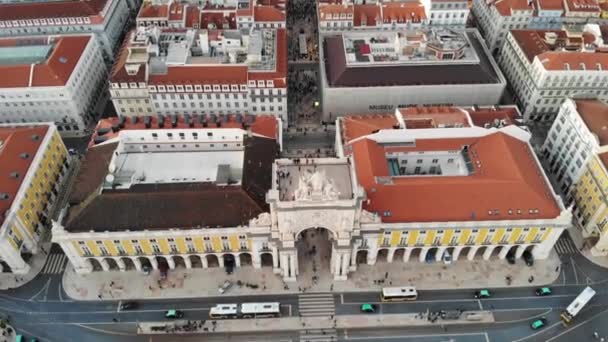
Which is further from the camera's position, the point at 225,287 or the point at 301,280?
the point at 301,280

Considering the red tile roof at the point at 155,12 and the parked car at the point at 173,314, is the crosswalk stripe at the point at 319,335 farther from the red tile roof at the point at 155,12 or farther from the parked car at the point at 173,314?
the red tile roof at the point at 155,12

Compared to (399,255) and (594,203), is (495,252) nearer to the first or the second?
(399,255)

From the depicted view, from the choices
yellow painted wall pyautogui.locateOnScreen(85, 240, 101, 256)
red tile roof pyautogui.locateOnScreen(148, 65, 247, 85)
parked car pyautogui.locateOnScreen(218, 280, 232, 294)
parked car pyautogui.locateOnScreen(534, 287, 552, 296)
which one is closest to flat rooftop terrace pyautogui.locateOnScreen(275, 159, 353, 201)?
parked car pyautogui.locateOnScreen(218, 280, 232, 294)

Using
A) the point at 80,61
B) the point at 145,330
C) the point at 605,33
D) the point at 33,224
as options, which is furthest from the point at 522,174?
the point at 80,61

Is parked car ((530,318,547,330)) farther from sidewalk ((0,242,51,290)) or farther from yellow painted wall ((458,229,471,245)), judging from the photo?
sidewalk ((0,242,51,290))

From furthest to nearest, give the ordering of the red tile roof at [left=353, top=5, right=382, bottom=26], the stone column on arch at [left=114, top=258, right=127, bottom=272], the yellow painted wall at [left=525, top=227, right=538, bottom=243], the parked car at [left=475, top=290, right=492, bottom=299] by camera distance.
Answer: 1. the red tile roof at [left=353, top=5, right=382, bottom=26]
2. the stone column on arch at [left=114, top=258, right=127, bottom=272]
3. the parked car at [left=475, top=290, right=492, bottom=299]
4. the yellow painted wall at [left=525, top=227, right=538, bottom=243]

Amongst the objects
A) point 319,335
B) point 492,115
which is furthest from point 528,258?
point 319,335
